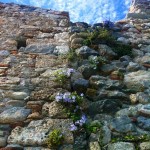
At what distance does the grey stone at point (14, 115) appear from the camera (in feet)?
11.6

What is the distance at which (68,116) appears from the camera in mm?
3576

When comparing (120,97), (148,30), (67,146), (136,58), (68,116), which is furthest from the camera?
(148,30)

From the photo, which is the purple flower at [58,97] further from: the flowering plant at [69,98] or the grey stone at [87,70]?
the grey stone at [87,70]

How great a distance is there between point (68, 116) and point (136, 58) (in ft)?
5.58

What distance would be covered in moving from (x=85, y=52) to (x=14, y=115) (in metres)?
1.57

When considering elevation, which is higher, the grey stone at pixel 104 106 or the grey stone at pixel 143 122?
the grey stone at pixel 104 106

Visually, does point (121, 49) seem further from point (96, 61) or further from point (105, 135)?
point (105, 135)

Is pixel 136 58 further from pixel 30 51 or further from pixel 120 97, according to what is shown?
pixel 30 51

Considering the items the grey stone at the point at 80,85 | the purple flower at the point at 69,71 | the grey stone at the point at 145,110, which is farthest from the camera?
the purple flower at the point at 69,71

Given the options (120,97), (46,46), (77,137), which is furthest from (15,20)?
(77,137)

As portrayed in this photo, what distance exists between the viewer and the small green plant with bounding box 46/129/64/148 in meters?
3.20

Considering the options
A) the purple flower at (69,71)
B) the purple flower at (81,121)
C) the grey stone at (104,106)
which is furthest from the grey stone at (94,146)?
the purple flower at (69,71)

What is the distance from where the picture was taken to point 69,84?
13.4 ft

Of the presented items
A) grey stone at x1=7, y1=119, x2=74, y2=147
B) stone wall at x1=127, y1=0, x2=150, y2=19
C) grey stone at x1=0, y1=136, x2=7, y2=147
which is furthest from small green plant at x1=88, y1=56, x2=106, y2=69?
stone wall at x1=127, y1=0, x2=150, y2=19
